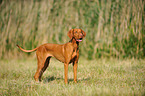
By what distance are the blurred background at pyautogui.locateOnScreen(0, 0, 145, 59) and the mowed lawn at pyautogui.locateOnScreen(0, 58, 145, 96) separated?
1603 mm

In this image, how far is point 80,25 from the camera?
7.92m

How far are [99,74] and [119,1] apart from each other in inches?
152

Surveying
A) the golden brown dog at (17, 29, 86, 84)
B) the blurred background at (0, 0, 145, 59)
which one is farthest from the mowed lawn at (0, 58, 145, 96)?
the blurred background at (0, 0, 145, 59)

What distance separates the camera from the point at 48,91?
3656mm

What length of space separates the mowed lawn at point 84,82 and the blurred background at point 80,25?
63.1 inches

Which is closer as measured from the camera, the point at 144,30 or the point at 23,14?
the point at 144,30

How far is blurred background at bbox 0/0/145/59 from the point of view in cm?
732

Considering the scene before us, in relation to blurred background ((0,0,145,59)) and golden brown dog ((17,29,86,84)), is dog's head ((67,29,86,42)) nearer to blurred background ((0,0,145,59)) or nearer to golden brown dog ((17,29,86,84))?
golden brown dog ((17,29,86,84))

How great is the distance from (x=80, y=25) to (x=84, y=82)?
12.5 feet

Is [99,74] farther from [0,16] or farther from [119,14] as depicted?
[0,16]

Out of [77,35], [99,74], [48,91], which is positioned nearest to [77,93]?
[48,91]

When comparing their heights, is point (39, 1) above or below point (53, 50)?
above

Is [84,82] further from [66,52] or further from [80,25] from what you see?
[80,25]

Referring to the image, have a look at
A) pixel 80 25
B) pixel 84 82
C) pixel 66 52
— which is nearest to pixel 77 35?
pixel 66 52
